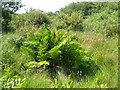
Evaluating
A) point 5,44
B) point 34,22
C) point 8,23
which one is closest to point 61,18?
point 34,22

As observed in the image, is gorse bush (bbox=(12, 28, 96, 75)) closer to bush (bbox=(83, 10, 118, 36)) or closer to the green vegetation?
the green vegetation

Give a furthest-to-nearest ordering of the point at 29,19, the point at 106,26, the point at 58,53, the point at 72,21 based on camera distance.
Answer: the point at 72,21, the point at 29,19, the point at 106,26, the point at 58,53

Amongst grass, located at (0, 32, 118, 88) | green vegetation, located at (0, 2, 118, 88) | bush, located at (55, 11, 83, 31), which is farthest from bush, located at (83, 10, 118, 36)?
grass, located at (0, 32, 118, 88)

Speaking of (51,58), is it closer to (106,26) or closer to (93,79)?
(93,79)

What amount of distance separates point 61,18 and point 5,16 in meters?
2.59

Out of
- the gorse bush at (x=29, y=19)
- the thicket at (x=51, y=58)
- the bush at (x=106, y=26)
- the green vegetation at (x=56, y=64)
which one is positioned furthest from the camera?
the gorse bush at (x=29, y=19)

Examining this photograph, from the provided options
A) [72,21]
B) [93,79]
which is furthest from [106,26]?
[93,79]

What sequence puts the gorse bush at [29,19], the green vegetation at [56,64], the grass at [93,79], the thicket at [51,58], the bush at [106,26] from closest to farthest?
the grass at [93,79] < the green vegetation at [56,64] < the thicket at [51,58] < the bush at [106,26] < the gorse bush at [29,19]

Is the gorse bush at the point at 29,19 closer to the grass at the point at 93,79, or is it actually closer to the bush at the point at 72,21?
the bush at the point at 72,21

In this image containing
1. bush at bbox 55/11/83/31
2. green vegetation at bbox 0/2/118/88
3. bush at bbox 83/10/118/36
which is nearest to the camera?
green vegetation at bbox 0/2/118/88

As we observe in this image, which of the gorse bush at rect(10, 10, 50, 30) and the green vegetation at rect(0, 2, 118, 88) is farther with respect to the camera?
the gorse bush at rect(10, 10, 50, 30)

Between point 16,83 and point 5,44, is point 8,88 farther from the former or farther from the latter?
point 5,44

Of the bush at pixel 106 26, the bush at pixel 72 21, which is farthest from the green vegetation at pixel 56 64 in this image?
the bush at pixel 72 21

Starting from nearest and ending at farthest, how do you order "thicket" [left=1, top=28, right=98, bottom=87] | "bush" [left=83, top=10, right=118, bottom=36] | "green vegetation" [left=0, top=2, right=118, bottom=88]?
"green vegetation" [left=0, top=2, right=118, bottom=88] < "thicket" [left=1, top=28, right=98, bottom=87] < "bush" [left=83, top=10, right=118, bottom=36]
